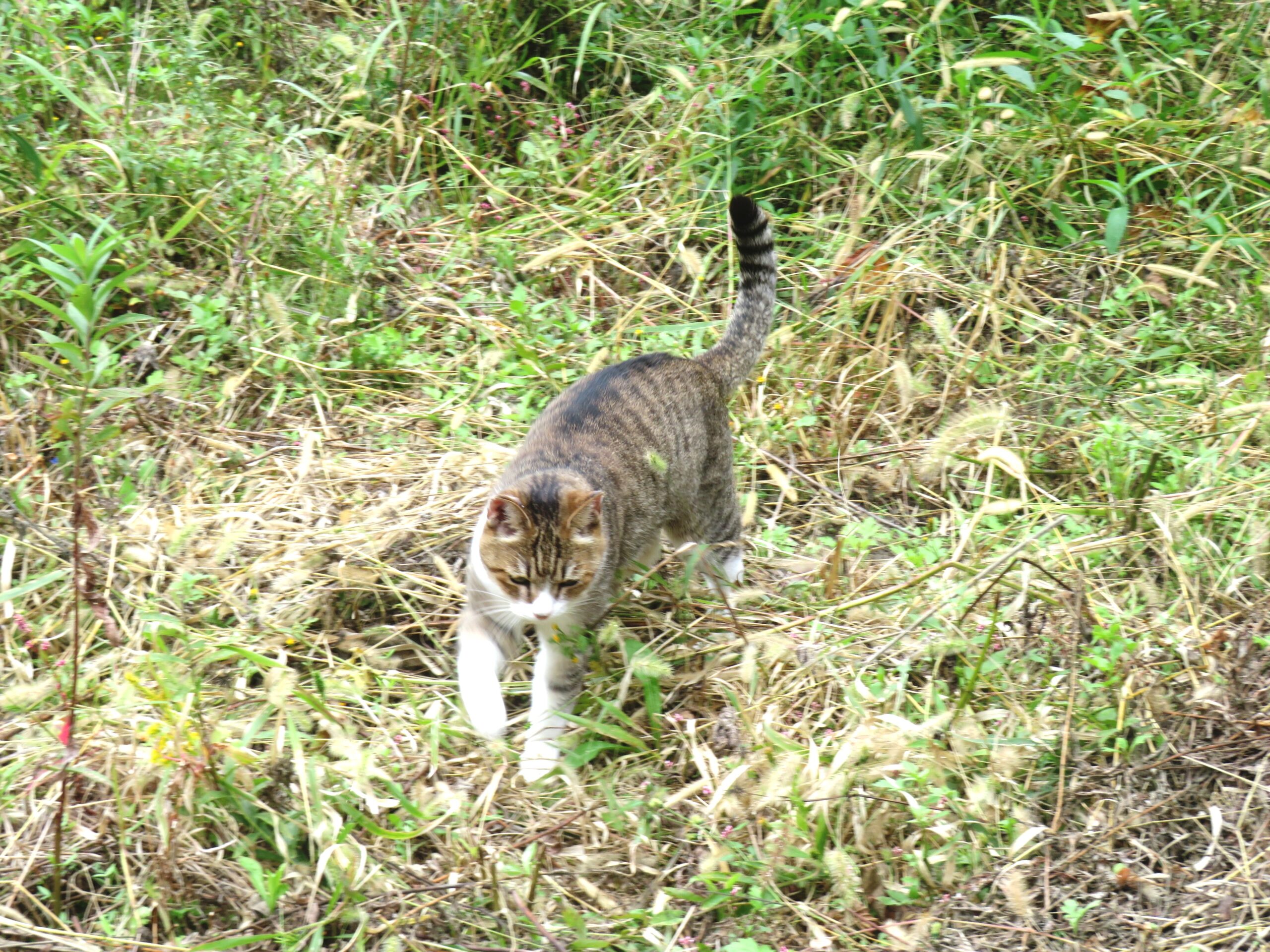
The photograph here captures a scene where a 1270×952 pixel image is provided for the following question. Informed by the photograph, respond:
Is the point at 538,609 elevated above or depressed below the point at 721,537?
above

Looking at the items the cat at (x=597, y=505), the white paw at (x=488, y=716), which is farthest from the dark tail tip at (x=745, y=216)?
the white paw at (x=488, y=716)

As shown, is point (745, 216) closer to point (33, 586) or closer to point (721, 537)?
point (721, 537)

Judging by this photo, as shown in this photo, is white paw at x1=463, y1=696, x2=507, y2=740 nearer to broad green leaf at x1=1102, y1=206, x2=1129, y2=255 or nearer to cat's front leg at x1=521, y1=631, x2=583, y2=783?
cat's front leg at x1=521, y1=631, x2=583, y2=783

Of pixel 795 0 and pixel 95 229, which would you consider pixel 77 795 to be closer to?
pixel 95 229

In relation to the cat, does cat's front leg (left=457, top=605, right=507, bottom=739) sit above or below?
below

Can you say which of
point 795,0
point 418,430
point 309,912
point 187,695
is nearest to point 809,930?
point 309,912

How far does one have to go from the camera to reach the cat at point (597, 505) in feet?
12.6

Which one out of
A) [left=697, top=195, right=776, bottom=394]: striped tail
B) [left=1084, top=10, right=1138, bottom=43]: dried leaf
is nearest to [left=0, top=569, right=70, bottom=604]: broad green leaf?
[left=697, top=195, right=776, bottom=394]: striped tail

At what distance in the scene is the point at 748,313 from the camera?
4.81m

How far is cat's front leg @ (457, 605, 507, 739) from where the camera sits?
150 inches

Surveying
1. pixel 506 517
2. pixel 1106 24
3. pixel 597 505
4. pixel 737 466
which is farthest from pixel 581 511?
pixel 1106 24

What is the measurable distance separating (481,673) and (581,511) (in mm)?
580

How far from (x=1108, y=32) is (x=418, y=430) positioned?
3.66 metres

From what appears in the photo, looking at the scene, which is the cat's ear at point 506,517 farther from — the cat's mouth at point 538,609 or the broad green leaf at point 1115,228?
the broad green leaf at point 1115,228
